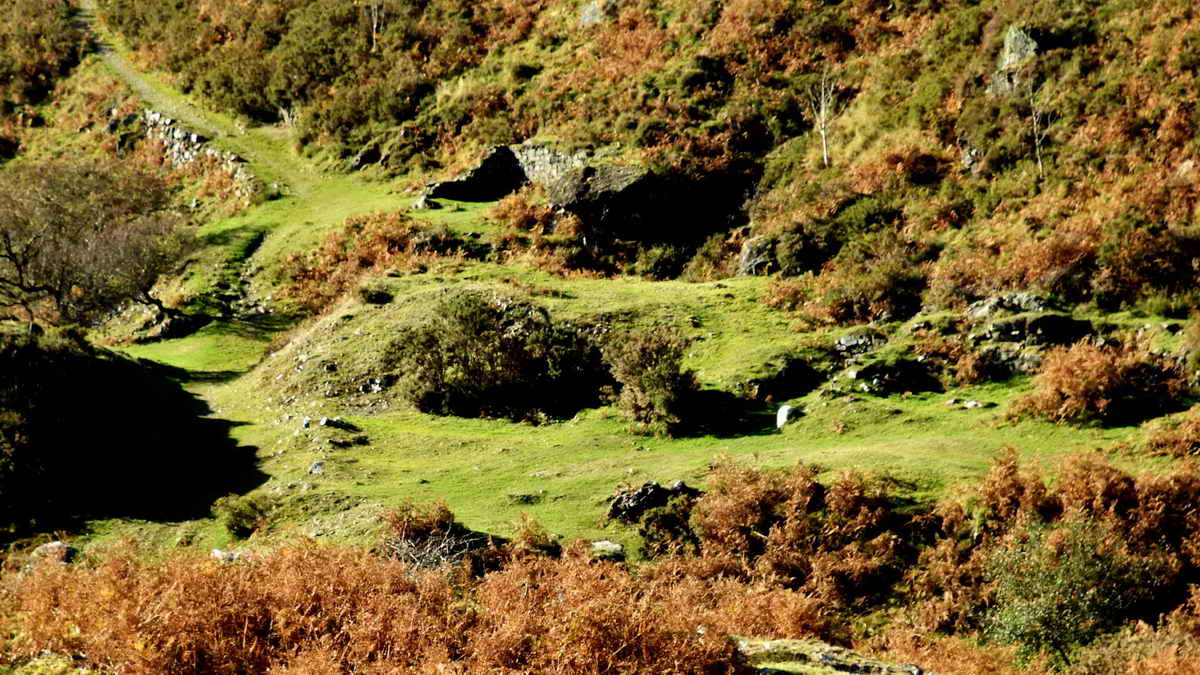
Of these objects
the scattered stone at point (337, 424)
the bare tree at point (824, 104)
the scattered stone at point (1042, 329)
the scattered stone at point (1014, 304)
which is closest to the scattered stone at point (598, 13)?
the bare tree at point (824, 104)

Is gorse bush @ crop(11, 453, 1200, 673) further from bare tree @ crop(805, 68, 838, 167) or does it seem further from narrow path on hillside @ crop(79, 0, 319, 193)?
narrow path on hillside @ crop(79, 0, 319, 193)

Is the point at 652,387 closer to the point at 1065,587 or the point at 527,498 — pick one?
the point at 527,498

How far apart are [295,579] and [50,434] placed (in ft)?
42.7

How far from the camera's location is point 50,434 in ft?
54.7

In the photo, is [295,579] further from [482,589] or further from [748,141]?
[748,141]

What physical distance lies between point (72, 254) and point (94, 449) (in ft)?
68.2

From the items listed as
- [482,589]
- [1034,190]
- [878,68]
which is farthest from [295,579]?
[878,68]

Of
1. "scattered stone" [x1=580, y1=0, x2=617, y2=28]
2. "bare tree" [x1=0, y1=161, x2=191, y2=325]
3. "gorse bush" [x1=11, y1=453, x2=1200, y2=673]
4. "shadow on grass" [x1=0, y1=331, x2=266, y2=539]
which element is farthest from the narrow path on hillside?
"gorse bush" [x1=11, y1=453, x2=1200, y2=673]

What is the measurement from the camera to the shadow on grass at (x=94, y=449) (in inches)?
624

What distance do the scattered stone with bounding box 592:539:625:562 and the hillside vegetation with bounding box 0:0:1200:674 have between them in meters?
0.06

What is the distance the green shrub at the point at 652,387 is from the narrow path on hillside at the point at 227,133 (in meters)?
32.7

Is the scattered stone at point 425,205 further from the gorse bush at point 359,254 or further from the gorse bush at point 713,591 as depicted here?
the gorse bush at point 713,591

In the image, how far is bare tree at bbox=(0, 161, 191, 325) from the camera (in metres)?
33.3

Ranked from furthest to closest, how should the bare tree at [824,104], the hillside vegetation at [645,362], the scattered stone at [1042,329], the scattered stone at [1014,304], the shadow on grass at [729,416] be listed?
1. the bare tree at [824,104]
2. the scattered stone at [1014,304]
3. the scattered stone at [1042,329]
4. the shadow on grass at [729,416]
5. the hillside vegetation at [645,362]
